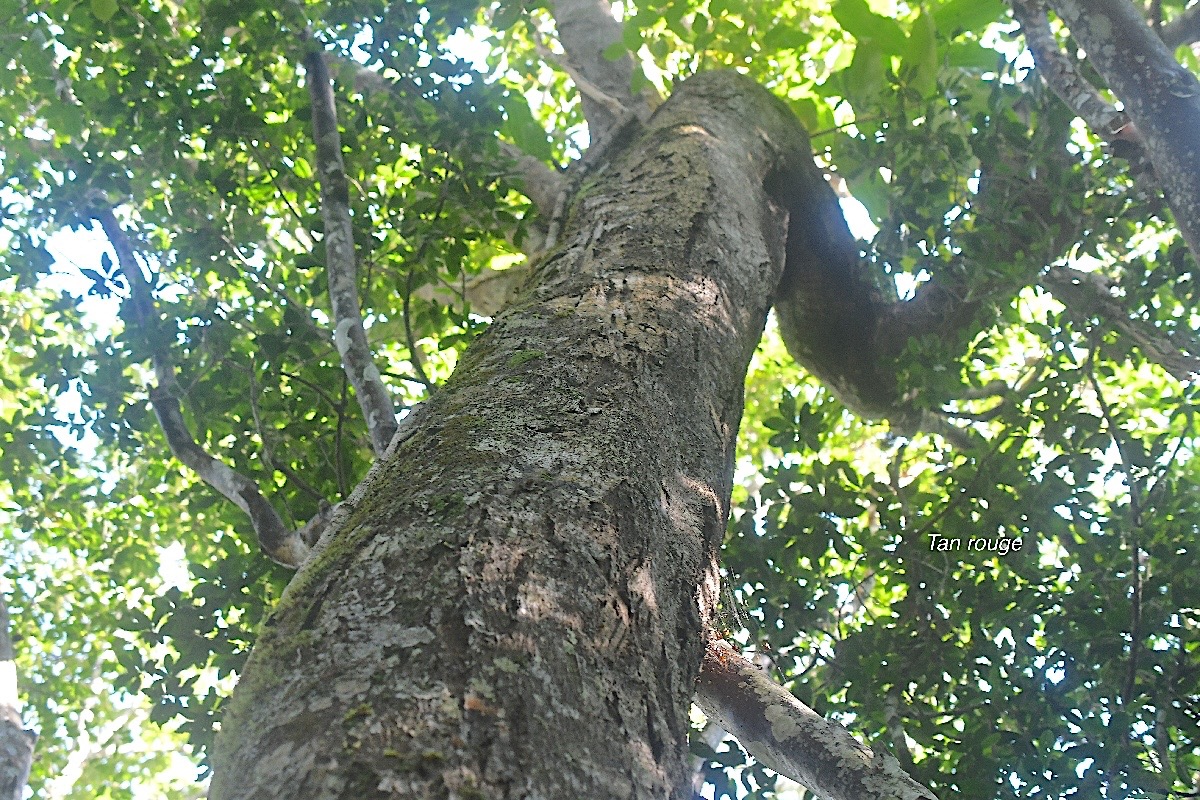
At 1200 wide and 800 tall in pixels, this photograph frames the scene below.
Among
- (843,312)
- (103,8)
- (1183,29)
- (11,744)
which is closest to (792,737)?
(843,312)

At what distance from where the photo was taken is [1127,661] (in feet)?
10.0

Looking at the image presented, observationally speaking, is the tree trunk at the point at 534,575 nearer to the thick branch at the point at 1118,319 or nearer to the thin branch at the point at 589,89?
the thick branch at the point at 1118,319

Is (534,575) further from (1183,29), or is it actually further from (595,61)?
(1183,29)

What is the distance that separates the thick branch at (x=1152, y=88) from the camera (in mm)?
2107

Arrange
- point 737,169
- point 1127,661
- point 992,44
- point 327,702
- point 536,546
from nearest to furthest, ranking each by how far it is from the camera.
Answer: point 327,702, point 536,546, point 737,169, point 1127,661, point 992,44

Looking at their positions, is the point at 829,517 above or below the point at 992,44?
below

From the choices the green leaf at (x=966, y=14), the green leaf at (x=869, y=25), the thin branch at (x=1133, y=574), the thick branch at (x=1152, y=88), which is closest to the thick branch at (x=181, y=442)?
the thick branch at (x=1152, y=88)

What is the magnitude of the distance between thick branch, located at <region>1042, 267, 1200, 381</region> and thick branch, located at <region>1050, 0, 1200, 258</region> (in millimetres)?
1414

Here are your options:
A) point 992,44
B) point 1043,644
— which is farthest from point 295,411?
point 992,44

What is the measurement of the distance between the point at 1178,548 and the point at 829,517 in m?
1.31

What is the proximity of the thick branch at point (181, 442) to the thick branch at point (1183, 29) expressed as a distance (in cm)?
446

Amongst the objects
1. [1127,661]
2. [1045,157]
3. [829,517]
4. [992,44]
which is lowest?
[1127,661]

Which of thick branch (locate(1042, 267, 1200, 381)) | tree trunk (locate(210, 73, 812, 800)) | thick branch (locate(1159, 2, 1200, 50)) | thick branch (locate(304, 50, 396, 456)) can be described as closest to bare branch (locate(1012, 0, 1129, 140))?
thick branch (locate(1042, 267, 1200, 381))

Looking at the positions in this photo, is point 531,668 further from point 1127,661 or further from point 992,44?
point 992,44
